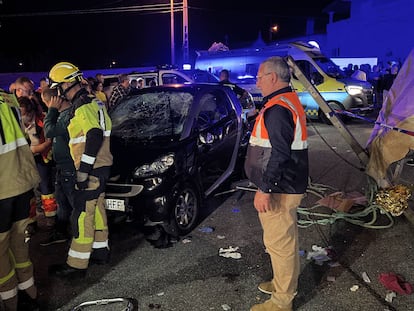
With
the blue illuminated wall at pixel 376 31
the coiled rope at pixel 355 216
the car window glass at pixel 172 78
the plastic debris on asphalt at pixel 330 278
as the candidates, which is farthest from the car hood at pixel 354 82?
the blue illuminated wall at pixel 376 31

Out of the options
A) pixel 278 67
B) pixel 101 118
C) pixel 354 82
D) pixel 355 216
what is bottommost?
pixel 355 216

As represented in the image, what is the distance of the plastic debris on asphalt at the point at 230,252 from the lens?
4.54 m

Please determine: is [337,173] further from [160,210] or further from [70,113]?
[70,113]

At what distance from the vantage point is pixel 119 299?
368 centimetres

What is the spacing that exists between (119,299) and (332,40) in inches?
1466

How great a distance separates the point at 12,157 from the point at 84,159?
82cm

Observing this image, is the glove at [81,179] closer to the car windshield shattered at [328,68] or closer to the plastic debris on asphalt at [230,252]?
the plastic debris on asphalt at [230,252]

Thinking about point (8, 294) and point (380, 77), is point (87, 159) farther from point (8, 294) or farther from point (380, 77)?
point (380, 77)

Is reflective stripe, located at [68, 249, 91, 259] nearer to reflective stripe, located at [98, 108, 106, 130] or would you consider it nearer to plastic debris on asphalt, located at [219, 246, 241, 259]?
reflective stripe, located at [98, 108, 106, 130]

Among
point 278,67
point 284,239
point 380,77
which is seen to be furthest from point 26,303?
point 380,77

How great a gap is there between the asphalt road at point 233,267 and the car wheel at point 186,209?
0.13 m

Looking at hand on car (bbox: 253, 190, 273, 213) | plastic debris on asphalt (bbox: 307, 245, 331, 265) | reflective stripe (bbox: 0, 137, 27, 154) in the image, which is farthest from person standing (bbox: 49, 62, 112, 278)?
plastic debris on asphalt (bbox: 307, 245, 331, 265)

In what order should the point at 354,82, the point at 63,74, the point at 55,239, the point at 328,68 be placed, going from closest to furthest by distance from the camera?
the point at 63,74
the point at 55,239
the point at 354,82
the point at 328,68

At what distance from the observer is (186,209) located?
5156 mm
